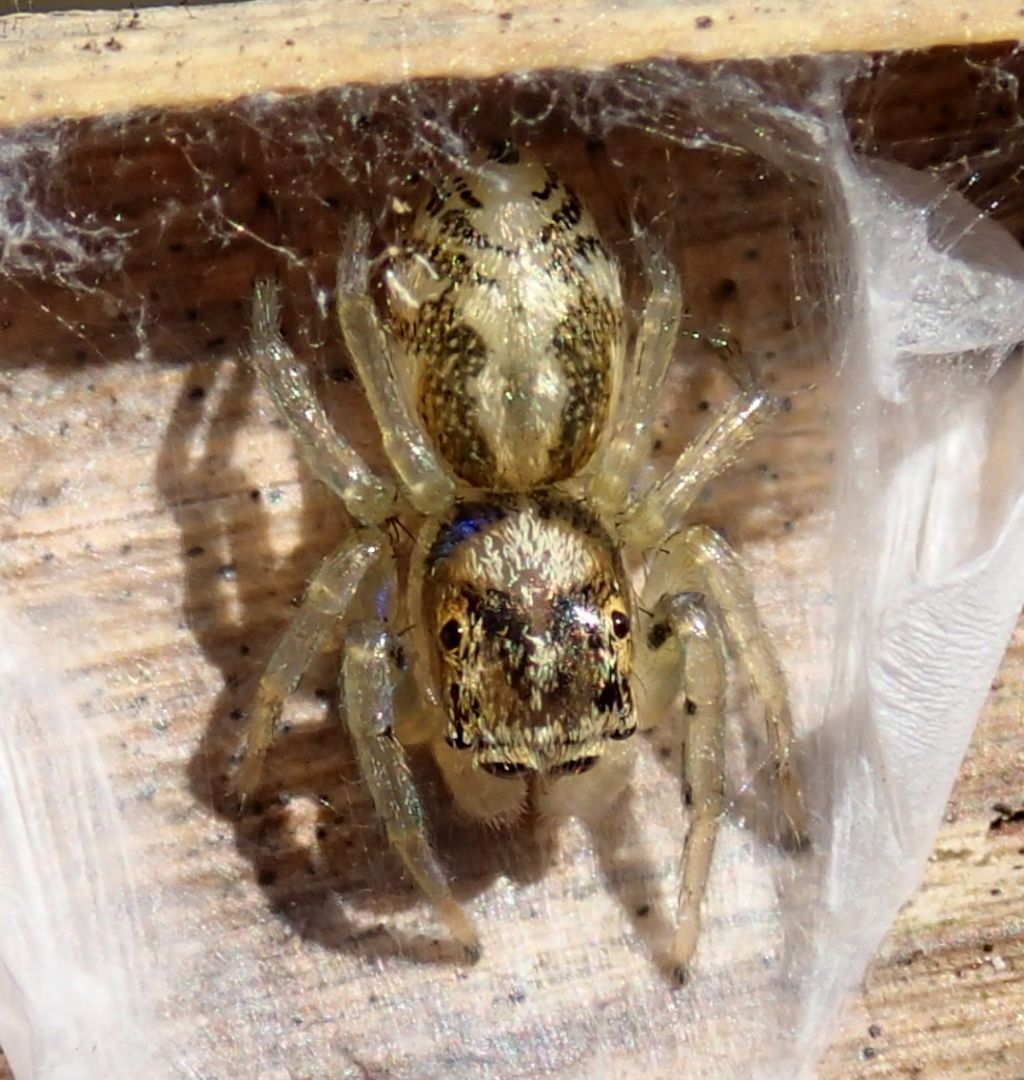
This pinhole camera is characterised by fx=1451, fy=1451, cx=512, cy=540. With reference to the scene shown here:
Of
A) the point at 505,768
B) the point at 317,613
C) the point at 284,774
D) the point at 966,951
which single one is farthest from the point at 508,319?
the point at 966,951

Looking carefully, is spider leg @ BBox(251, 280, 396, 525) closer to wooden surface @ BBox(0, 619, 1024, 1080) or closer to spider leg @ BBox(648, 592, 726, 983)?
spider leg @ BBox(648, 592, 726, 983)

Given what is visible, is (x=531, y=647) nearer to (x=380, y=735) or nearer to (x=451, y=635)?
(x=451, y=635)

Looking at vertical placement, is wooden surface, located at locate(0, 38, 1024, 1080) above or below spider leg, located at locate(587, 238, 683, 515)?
below

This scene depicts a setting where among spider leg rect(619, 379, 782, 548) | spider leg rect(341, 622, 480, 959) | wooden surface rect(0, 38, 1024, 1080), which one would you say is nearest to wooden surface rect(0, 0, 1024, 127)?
wooden surface rect(0, 38, 1024, 1080)

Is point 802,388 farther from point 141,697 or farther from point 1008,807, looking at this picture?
point 141,697

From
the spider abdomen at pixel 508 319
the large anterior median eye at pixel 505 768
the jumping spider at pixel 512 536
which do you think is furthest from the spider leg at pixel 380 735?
the spider abdomen at pixel 508 319

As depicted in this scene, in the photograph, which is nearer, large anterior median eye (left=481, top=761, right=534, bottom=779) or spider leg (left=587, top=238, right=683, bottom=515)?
large anterior median eye (left=481, top=761, right=534, bottom=779)

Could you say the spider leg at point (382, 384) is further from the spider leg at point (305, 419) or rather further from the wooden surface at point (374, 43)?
the wooden surface at point (374, 43)
